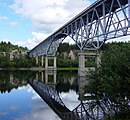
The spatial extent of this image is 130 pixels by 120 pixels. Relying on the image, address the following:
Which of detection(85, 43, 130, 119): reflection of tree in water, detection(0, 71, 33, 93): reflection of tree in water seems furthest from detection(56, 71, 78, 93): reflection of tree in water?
detection(85, 43, 130, 119): reflection of tree in water

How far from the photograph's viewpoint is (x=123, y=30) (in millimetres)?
36312

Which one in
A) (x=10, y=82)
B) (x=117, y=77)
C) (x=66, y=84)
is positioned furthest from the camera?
(x=10, y=82)

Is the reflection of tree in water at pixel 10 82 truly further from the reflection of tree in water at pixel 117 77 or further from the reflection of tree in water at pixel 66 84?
the reflection of tree in water at pixel 117 77

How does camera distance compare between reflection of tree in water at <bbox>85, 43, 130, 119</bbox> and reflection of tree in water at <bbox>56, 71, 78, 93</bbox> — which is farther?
reflection of tree in water at <bbox>56, 71, 78, 93</bbox>

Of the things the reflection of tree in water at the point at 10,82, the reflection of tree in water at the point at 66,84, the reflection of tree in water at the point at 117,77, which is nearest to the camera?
the reflection of tree in water at the point at 117,77

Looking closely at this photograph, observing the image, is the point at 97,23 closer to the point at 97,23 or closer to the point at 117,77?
the point at 97,23

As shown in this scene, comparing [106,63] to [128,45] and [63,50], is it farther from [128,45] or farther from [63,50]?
[63,50]

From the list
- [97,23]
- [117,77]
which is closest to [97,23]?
[97,23]

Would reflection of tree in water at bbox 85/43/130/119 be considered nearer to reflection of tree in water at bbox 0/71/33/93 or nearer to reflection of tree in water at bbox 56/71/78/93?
reflection of tree in water at bbox 56/71/78/93

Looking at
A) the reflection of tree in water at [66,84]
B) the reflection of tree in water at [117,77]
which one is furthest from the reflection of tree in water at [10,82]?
the reflection of tree in water at [117,77]

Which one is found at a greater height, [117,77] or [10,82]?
Result: [117,77]

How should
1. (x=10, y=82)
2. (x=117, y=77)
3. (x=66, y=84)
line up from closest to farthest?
(x=117, y=77)
(x=66, y=84)
(x=10, y=82)

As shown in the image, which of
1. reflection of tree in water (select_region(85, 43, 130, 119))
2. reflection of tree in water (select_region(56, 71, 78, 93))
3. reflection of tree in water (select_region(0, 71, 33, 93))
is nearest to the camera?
reflection of tree in water (select_region(85, 43, 130, 119))

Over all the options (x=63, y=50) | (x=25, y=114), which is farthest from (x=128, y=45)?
(x=63, y=50)
